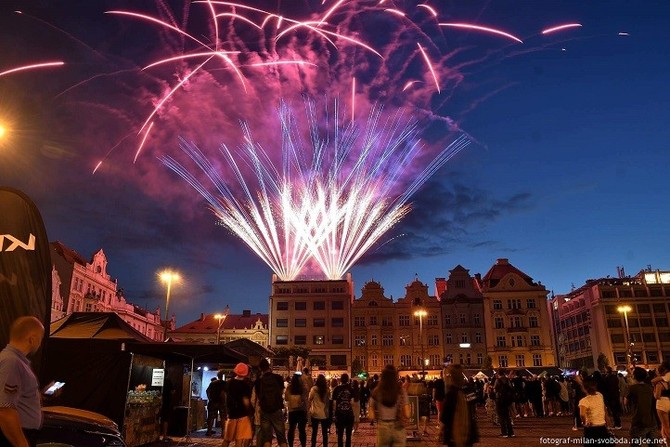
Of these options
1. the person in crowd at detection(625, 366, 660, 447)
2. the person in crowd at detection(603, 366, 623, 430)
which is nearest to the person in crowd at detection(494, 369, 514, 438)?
the person in crowd at detection(603, 366, 623, 430)

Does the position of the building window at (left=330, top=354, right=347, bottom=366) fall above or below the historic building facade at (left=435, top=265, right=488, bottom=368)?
below

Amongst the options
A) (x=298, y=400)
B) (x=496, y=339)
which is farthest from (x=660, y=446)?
(x=496, y=339)

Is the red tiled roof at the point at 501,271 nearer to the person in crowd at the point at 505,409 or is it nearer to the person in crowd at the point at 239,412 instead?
the person in crowd at the point at 505,409

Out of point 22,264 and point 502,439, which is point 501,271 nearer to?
point 502,439

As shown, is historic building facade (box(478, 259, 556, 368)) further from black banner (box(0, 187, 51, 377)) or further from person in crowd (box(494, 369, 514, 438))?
black banner (box(0, 187, 51, 377))

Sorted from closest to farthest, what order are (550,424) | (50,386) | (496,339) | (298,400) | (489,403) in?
(50,386), (298,400), (550,424), (489,403), (496,339)

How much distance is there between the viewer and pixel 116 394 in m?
12.8

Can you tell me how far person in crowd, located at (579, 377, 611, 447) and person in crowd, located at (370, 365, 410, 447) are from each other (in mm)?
3040

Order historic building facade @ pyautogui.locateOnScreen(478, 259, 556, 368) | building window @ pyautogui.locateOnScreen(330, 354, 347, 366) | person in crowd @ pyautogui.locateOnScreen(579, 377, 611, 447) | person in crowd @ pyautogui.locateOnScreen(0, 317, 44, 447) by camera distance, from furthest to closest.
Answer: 1. building window @ pyautogui.locateOnScreen(330, 354, 347, 366)
2. historic building facade @ pyautogui.locateOnScreen(478, 259, 556, 368)
3. person in crowd @ pyautogui.locateOnScreen(579, 377, 611, 447)
4. person in crowd @ pyautogui.locateOnScreen(0, 317, 44, 447)

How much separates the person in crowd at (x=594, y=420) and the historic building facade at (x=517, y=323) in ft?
194

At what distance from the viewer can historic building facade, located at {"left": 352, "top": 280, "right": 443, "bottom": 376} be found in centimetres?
6631

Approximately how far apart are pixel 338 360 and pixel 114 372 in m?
59.4

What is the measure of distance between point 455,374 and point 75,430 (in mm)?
5071

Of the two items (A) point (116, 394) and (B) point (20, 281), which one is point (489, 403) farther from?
(B) point (20, 281)
